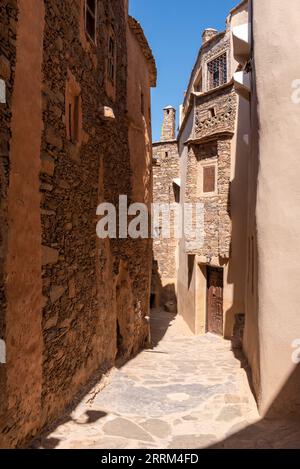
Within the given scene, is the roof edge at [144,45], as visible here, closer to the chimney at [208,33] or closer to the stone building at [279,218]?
the stone building at [279,218]

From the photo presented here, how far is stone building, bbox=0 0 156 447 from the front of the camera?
12.3 ft

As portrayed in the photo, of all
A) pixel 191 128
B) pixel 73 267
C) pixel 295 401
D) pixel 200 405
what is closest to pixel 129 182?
pixel 73 267

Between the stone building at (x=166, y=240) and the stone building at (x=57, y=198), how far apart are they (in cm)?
1325

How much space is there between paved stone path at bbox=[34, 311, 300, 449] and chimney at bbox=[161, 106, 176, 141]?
19822 millimetres

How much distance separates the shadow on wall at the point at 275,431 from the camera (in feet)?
15.2

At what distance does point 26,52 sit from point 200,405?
17.0ft

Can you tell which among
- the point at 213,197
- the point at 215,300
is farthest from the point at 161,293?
the point at 213,197

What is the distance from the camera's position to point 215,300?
14789 millimetres

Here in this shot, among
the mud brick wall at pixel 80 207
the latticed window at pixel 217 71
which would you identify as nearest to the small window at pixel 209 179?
the latticed window at pixel 217 71

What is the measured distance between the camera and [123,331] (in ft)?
29.1

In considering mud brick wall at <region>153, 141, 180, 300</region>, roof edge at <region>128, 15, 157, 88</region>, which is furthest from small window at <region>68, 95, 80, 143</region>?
mud brick wall at <region>153, 141, 180, 300</region>

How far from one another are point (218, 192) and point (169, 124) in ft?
45.2

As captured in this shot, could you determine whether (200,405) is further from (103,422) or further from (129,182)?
(129,182)

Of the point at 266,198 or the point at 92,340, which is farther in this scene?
the point at 92,340
